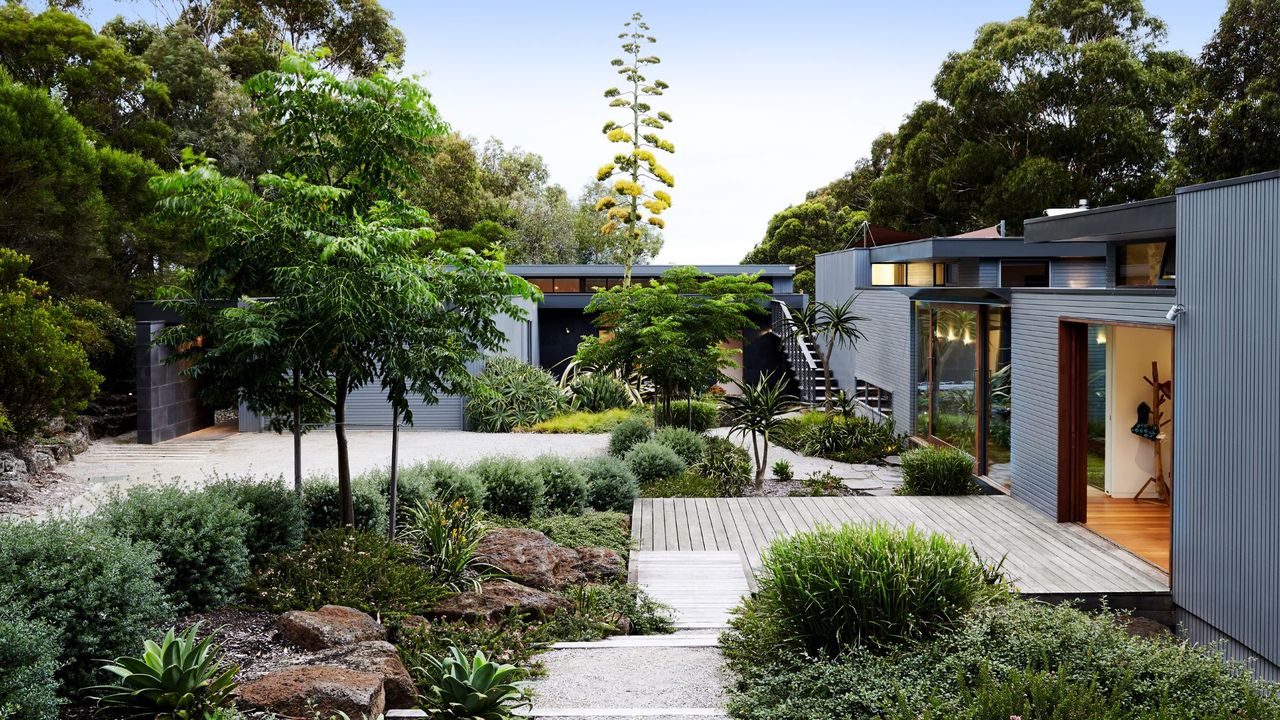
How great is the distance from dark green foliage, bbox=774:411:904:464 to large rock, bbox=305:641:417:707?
11249mm

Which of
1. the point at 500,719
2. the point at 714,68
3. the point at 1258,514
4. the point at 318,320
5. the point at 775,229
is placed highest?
the point at 714,68

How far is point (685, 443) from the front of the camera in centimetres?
1433

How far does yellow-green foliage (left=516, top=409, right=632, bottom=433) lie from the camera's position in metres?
18.5

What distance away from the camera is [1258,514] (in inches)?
252

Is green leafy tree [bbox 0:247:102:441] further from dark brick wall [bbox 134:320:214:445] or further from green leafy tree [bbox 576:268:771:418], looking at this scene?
green leafy tree [bbox 576:268:771:418]

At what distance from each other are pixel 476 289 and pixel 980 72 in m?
26.2

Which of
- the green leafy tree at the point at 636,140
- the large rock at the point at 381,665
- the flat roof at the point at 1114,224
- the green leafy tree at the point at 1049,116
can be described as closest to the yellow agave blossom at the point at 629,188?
the green leafy tree at the point at 636,140

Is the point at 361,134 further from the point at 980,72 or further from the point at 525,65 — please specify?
the point at 525,65

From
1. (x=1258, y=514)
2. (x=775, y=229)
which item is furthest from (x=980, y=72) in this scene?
(x=1258, y=514)

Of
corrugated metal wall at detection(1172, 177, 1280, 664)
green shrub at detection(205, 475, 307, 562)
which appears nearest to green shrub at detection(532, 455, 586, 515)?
green shrub at detection(205, 475, 307, 562)

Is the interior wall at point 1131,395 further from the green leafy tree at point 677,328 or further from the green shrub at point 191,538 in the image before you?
the green shrub at point 191,538

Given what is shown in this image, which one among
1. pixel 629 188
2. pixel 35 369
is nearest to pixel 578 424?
pixel 629 188

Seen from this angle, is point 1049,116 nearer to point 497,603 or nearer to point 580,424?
point 580,424

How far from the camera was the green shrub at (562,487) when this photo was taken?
10.8 m
